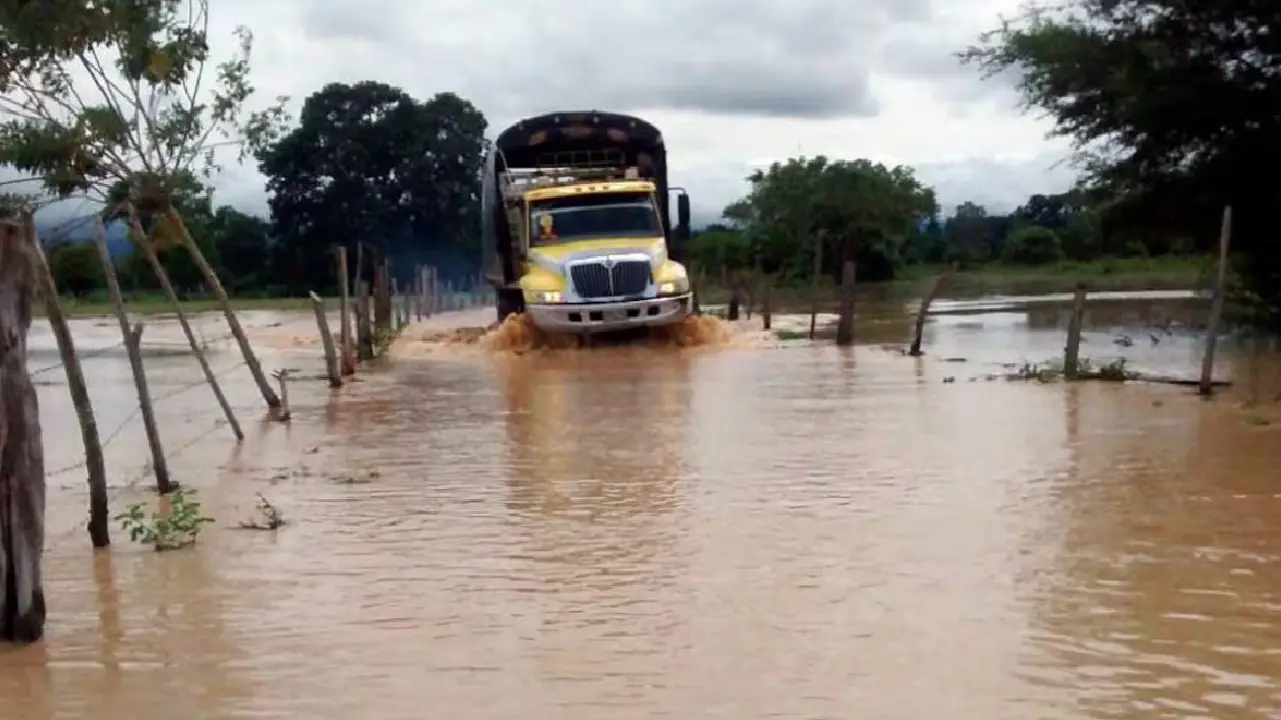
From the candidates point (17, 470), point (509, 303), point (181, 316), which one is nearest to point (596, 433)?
point (181, 316)

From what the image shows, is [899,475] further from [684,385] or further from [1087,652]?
[684,385]

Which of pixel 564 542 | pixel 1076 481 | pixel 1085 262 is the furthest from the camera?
pixel 1085 262

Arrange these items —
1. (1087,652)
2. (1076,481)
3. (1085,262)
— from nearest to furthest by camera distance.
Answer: (1087,652)
(1076,481)
(1085,262)

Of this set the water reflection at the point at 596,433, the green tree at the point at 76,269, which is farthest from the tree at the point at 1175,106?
the green tree at the point at 76,269

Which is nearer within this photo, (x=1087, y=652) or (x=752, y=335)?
(x=1087, y=652)

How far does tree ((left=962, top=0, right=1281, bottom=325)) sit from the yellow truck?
17.5ft

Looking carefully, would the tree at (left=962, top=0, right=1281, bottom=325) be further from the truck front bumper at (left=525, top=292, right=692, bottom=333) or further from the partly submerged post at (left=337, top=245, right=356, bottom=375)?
the partly submerged post at (left=337, top=245, right=356, bottom=375)

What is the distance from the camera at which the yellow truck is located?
892 inches

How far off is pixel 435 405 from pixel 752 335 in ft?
38.0

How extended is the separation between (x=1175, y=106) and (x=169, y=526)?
16.4 meters

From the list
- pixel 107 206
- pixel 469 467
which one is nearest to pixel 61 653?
pixel 469 467

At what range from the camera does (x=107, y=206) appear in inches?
607

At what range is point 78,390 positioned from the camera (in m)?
7.85

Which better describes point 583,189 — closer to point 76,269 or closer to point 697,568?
point 697,568
